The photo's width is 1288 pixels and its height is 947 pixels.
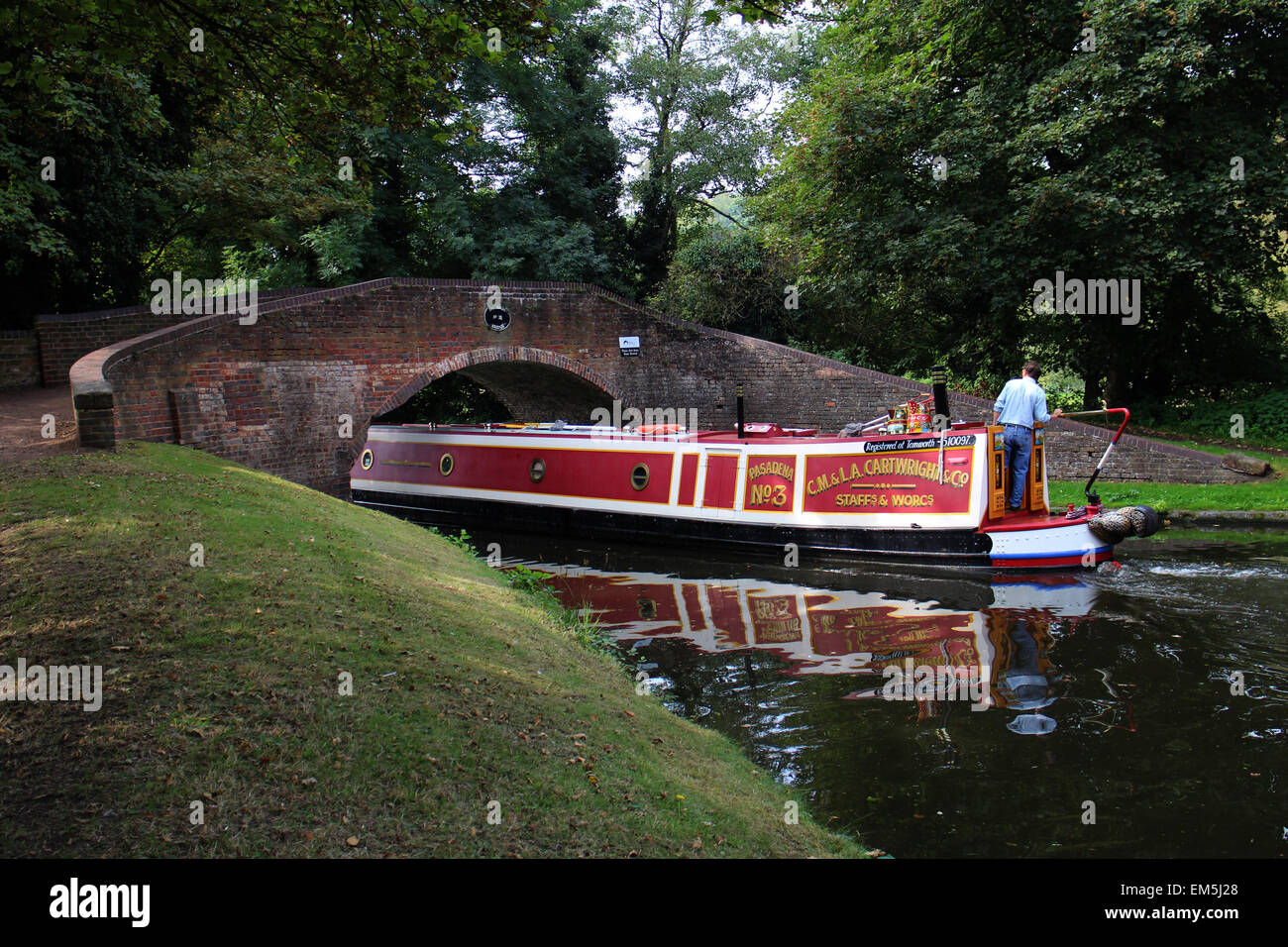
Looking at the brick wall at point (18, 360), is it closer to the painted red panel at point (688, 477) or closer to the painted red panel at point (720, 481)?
the painted red panel at point (688, 477)

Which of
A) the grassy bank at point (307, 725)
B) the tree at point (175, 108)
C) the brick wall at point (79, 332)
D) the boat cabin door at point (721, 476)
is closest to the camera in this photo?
the grassy bank at point (307, 725)

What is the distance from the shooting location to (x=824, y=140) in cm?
1449

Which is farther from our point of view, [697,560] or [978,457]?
[697,560]

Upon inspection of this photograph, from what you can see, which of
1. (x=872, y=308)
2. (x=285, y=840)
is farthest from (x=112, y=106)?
(x=872, y=308)

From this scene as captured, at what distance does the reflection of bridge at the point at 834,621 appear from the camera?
249 inches

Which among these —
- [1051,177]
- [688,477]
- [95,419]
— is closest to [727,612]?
[688,477]

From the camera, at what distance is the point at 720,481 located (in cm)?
1052

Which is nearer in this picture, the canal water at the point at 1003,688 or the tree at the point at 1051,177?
the canal water at the point at 1003,688

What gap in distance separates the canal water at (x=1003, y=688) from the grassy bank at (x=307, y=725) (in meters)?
0.71

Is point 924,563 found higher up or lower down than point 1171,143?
lower down

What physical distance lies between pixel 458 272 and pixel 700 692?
557 inches

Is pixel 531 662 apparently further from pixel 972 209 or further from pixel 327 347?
pixel 972 209

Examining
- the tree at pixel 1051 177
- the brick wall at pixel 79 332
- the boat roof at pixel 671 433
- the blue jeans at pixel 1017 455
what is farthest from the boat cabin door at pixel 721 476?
the brick wall at pixel 79 332

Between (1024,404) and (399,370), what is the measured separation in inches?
342
